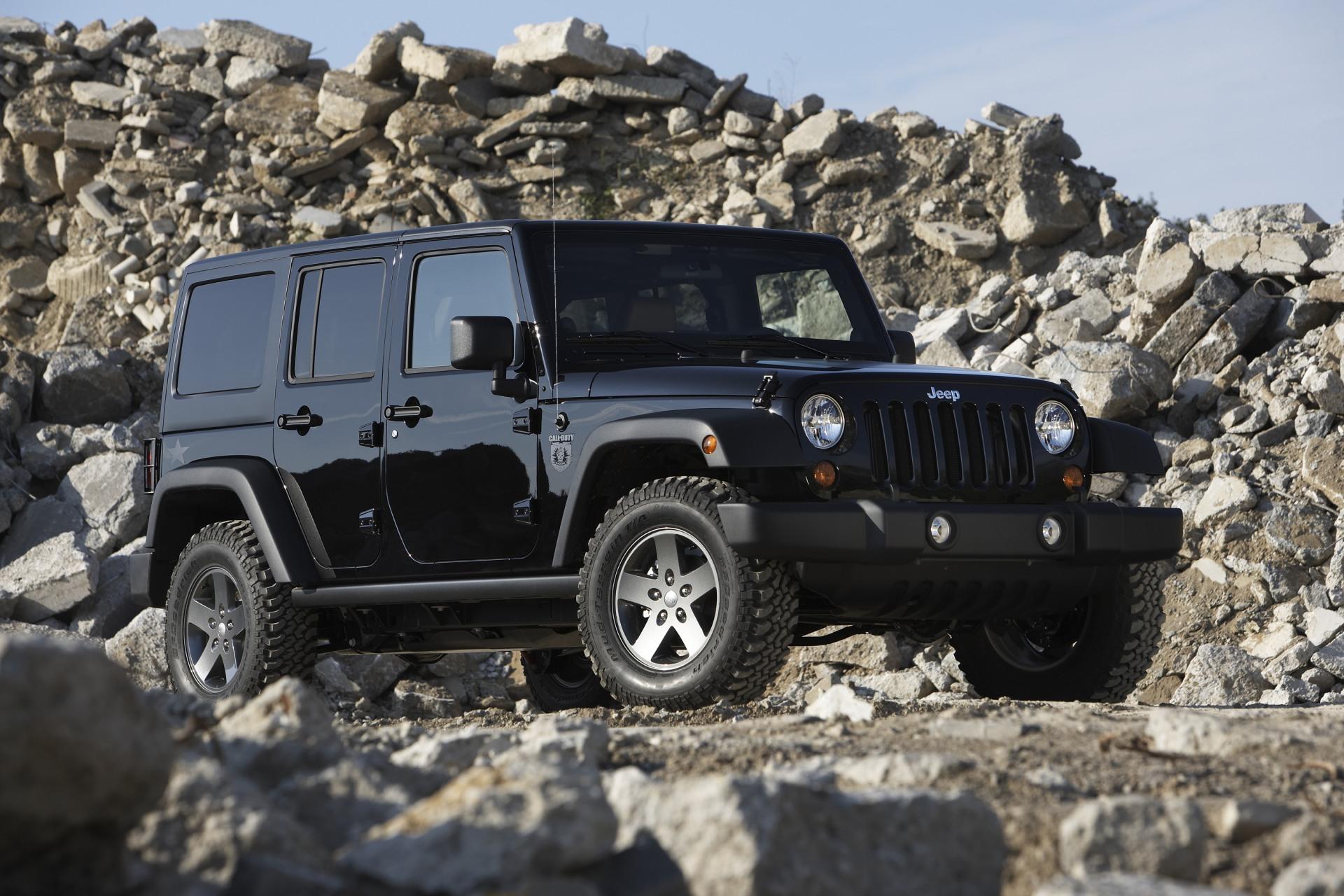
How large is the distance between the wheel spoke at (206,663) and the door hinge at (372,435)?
142 centimetres

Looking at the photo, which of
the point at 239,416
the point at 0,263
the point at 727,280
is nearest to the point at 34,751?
the point at 727,280

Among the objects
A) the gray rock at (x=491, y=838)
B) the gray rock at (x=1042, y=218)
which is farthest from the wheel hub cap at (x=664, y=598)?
the gray rock at (x=1042, y=218)

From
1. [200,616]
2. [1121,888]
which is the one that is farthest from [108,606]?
[1121,888]

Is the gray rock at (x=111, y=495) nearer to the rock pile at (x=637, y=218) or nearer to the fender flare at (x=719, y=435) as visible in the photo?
the rock pile at (x=637, y=218)

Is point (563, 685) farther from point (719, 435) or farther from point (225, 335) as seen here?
point (719, 435)

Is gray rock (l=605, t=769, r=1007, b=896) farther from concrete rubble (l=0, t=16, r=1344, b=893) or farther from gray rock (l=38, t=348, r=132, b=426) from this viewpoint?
gray rock (l=38, t=348, r=132, b=426)

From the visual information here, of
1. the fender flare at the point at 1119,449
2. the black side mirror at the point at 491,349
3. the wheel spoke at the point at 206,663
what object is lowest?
the wheel spoke at the point at 206,663

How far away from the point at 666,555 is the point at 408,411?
60.8 inches

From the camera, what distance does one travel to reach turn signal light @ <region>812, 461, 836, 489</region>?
19.0ft

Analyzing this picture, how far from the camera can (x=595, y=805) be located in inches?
114

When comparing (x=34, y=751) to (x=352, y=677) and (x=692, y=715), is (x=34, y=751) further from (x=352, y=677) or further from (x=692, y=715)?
(x=352, y=677)

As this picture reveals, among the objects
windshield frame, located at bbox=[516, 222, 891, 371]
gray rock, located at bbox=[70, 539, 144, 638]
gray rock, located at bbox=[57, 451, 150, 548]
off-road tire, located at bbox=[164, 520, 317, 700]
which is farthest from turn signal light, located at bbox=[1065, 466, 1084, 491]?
→ gray rock, located at bbox=[57, 451, 150, 548]

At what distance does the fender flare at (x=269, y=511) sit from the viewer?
288 inches

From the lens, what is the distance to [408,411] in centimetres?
691
